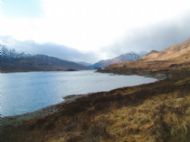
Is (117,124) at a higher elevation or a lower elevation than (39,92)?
lower

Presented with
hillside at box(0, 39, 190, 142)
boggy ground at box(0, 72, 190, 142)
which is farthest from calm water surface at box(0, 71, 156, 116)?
boggy ground at box(0, 72, 190, 142)

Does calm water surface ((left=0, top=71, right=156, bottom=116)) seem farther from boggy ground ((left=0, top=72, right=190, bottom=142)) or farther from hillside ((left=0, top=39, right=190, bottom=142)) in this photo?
boggy ground ((left=0, top=72, right=190, bottom=142))

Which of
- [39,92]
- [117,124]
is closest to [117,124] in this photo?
[117,124]

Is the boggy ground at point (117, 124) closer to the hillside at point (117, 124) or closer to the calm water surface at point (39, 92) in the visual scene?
the hillside at point (117, 124)

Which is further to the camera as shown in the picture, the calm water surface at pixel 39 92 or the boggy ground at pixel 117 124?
the calm water surface at pixel 39 92

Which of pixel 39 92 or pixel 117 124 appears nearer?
pixel 117 124

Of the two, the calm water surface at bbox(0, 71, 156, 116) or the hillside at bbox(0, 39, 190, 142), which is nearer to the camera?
the hillside at bbox(0, 39, 190, 142)

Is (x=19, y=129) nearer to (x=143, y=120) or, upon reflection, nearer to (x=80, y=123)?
(x=80, y=123)

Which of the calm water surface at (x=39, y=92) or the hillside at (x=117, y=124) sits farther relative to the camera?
the calm water surface at (x=39, y=92)

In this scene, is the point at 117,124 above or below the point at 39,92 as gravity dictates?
below

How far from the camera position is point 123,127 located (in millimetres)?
28375

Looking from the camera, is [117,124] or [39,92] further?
[39,92]

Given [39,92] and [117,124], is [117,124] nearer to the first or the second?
[117,124]

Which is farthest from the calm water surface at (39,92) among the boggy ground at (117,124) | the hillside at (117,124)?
the boggy ground at (117,124)
